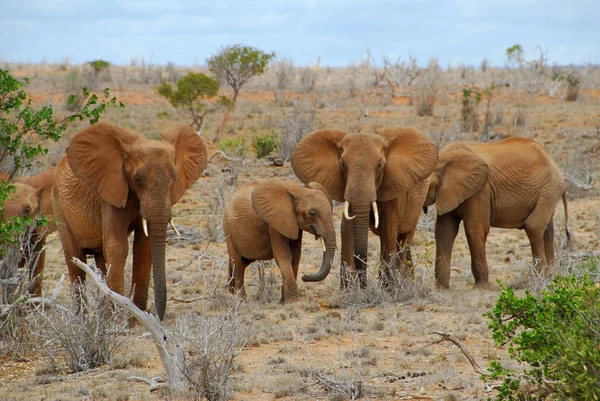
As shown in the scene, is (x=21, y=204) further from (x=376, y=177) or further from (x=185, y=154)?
(x=376, y=177)

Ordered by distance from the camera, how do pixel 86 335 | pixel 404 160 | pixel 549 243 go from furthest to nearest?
pixel 549 243 → pixel 404 160 → pixel 86 335

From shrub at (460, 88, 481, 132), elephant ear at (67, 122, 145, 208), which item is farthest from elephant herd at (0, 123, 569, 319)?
shrub at (460, 88, 481, 132)

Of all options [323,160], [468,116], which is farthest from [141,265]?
[468,116]

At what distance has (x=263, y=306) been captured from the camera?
370 inches

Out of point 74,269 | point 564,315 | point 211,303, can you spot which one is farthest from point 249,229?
point 564,315

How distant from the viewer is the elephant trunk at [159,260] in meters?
7.91

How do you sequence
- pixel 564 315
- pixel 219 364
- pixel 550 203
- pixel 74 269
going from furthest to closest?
pixel 550 203
pixel 74 269
pixel 219 364
pixel 564 315

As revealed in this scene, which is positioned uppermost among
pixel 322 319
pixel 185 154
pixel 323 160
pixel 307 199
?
pixel 185 154

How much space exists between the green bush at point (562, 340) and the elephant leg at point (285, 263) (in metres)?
4.10

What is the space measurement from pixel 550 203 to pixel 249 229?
3.85 meters

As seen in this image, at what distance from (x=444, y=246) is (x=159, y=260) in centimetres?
393

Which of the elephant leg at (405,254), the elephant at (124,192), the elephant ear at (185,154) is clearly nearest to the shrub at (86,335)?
the elephant at (124,192)

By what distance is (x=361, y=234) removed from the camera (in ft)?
30.0

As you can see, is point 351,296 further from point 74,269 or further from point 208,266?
point 208,266
